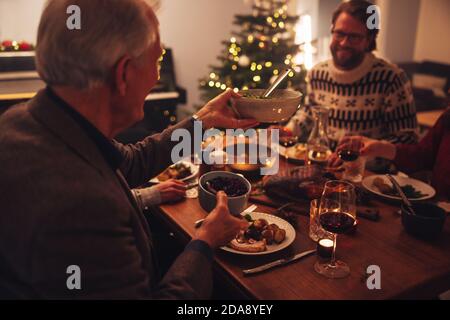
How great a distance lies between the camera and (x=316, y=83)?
8.80 ft

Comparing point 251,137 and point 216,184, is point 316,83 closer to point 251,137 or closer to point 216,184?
point 251,137

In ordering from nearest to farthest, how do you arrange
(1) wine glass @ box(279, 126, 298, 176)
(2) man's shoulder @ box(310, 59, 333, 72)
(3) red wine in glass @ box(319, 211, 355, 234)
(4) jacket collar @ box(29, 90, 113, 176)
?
(4) jacket collar @ box(29, 90, 113, 176)
(3) red wine in glass @ box(319, 211, 355, 234)
(1) wine glass @ box(279, 126, 298, 176)
(2) man's shoulder @ box(310, 59, 333, 72)

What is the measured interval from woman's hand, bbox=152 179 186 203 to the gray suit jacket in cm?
50

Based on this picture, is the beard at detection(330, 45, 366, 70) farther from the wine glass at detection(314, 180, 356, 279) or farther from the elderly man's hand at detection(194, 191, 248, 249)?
the elderly man's hand at detection(194, 191, 248, 249)

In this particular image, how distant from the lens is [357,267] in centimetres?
110

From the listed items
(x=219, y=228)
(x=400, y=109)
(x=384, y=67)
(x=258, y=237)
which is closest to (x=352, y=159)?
(x=258, y=237)

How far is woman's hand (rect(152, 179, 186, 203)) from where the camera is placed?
147 centimetres

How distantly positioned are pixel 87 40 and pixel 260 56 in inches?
111

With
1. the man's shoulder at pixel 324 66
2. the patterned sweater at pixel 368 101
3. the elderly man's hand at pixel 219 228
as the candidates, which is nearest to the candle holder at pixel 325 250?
the elderly man's hand at pixel 219 228

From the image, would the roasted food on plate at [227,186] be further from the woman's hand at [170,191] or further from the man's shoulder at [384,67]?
the man's shoulder at [384,67]

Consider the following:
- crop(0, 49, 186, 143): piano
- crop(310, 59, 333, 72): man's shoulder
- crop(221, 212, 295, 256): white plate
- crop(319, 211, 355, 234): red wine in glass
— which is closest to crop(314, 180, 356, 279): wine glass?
crop(319, 211, 355, 234): red wine in glass

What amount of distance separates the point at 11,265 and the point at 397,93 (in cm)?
216

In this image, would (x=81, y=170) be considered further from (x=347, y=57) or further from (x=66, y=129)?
(x=347, y=57)

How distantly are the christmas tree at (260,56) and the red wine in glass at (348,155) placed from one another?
6.46ft
